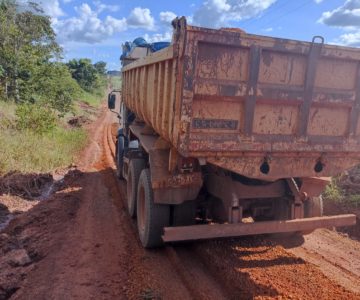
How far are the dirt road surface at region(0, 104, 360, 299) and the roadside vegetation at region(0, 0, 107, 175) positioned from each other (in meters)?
3.54

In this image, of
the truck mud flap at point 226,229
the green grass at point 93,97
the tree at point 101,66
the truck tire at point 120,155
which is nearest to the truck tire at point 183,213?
the truck mud flap at point 226,229

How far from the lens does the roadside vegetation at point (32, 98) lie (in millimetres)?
9422

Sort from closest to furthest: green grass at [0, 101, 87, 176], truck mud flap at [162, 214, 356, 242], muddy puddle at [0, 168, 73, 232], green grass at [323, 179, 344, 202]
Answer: truck mud flap at [162, 214, 356, 242]
muddy puddle at [0, 168, 73, 232]
green grass at [323, 179, 344, 202]
green grass at [0, 101, 87, 176]

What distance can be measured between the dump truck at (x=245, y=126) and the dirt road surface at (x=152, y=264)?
45 cm

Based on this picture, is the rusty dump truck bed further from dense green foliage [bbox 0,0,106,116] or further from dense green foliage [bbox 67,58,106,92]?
dense green foliage [bbox 67,58,106,92]

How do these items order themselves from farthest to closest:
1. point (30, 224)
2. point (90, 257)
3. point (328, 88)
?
point (30, 224) < point (90, 257) < point (328, 88)

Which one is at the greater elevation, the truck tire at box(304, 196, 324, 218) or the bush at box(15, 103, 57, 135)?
the bush at box(15, 103, 57, 135)

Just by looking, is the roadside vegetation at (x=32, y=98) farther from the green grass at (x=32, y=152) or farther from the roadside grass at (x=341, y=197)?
the roadside grass at (x=341, y=197)

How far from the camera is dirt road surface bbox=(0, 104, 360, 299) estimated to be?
3754 mm

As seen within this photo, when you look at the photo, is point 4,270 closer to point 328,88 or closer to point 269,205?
point 269,205

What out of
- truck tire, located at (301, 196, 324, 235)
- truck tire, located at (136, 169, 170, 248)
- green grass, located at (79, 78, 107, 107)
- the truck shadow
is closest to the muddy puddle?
truck tire, located at (136, 169, 170, 248)

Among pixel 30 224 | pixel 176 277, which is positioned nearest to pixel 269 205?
pixel 176 277

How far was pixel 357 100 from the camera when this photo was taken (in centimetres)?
409

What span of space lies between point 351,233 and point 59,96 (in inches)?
654
